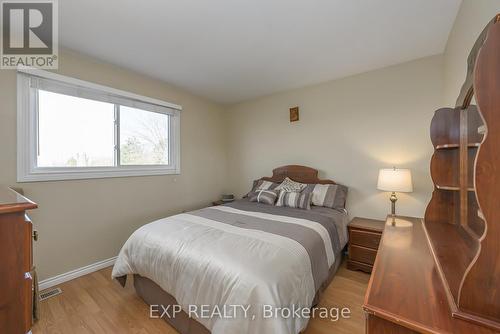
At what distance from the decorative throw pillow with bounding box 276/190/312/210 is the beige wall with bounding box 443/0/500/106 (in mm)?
1698

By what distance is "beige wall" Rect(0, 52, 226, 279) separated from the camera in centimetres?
196

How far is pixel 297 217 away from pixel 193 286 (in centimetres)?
126

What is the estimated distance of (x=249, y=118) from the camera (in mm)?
3893

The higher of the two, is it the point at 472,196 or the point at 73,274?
the point at 472,196

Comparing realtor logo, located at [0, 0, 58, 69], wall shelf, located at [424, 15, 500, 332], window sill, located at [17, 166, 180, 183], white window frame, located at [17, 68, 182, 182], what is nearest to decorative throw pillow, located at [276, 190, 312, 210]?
wall shelf, located at [424, 15, 500, 332]

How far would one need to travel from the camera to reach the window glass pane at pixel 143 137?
2737 mm

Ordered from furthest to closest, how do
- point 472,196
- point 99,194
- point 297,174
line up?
point 297,174, point 99,194, point 472,196

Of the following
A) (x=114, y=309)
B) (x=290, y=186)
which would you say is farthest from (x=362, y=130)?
(x=114, y=309)

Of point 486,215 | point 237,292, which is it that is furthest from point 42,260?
point 486,215

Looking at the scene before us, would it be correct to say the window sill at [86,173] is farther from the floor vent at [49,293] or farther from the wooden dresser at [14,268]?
the wooden dresser at [14,268]

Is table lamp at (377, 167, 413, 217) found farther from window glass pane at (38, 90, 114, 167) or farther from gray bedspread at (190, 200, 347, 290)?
window glass pane at (38, 90, 114, 167)

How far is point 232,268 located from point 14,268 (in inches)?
36.6

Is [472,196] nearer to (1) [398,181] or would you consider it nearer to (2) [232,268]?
(1) [398,181]

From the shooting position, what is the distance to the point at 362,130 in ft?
8.94
